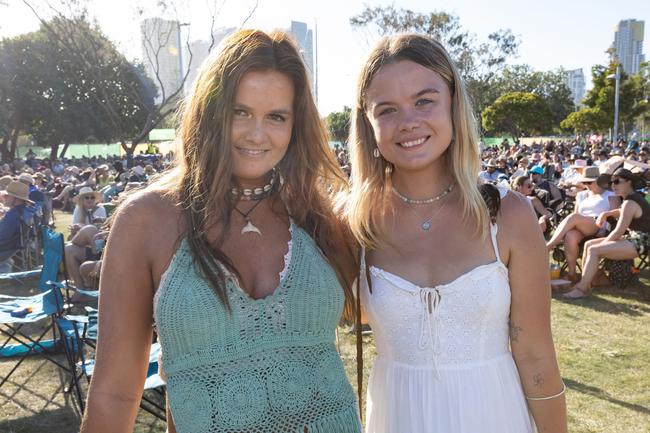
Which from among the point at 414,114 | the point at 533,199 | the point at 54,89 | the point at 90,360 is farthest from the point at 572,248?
the point at 54,89

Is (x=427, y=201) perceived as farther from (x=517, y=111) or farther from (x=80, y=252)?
(x=517, y=111)

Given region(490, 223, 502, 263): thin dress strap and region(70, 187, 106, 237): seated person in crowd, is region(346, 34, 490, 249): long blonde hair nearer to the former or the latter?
region(490, 223, 502, 263): thin dress strap

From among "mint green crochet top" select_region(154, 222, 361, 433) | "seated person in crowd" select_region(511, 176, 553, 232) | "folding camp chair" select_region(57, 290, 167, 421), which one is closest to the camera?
"mint green crochet top" select_region(154, 222, 361, 433)

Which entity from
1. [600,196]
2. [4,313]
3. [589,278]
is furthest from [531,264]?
[600,196]

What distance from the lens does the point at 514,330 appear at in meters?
1.89

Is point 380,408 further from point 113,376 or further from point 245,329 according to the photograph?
point 113,376

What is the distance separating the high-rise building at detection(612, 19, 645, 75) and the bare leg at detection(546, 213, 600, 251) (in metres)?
202

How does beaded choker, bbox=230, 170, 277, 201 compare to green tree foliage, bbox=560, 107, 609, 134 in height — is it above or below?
below

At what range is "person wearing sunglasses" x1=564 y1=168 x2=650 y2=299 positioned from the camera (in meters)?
7.02

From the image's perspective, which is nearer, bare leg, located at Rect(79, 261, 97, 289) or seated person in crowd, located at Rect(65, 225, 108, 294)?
bare leg, located at Rect(79, 261, 97, 289)

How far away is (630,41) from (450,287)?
22007 cm

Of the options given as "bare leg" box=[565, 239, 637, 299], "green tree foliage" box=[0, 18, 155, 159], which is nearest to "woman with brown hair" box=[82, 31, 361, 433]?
"bare leg" box=[565, 239, 637, 299]

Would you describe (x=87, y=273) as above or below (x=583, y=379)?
above

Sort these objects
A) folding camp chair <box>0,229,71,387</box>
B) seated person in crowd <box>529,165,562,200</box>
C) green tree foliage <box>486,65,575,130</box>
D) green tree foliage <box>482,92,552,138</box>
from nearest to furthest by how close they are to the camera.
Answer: folding camp chair <box>0,229,71,387</box>
seated person in crowd <box>529,165,562,200</box>
green tree foliage <box>482,92,552,138</box>
green tree foliage <box>486,65,575,130</box>
